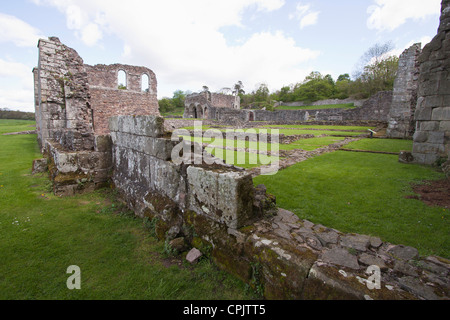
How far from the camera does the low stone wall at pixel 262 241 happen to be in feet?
6.40

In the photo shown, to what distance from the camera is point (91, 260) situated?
3.08 meters

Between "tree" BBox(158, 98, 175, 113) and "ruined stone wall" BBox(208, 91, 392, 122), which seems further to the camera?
"tree" BBox(158, 98, 175, 113)

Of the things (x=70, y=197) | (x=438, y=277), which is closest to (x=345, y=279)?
(x=438, y=277)

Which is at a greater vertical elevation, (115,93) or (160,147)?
(115,93)

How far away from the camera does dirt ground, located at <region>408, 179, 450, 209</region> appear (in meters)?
4.67

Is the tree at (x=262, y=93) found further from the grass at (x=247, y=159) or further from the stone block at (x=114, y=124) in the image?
the stone block at (x=114, y=124)

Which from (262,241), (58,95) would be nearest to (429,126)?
(262,241)

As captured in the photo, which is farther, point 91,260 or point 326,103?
point 326,103

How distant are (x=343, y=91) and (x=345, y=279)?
5428cm

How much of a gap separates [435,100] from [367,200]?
6083 millimetres

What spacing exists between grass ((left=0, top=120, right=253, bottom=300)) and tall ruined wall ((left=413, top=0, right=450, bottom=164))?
9.38 metres

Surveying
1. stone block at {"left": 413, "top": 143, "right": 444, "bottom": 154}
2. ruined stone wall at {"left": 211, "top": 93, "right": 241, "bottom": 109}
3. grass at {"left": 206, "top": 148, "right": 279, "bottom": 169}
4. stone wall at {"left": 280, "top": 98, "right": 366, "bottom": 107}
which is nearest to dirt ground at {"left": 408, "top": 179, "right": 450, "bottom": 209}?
stone block at {"left": 413, "top": 143, "right": 444, "bottom": 154}

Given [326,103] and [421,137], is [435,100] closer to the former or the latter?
[421,137]

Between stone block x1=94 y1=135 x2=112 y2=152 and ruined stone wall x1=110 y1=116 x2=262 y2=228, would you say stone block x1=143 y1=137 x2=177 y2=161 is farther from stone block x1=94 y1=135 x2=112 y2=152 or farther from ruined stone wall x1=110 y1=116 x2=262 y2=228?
stone block x1=94 y1=135 x2=112 y2=152
